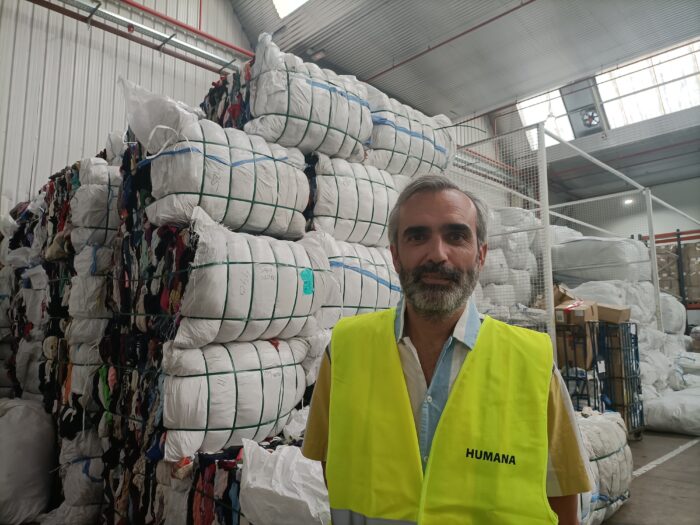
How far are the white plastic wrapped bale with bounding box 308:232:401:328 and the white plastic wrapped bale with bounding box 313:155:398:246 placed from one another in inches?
4.2

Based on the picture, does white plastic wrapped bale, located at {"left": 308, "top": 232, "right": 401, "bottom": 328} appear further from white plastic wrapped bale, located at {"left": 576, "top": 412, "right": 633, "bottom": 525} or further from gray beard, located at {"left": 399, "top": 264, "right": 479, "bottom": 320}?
gray beard, located at {"left": 399, "top": 264, "right": 479, "bottom": 320}

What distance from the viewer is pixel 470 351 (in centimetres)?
123

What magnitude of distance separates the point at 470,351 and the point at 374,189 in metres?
2.47

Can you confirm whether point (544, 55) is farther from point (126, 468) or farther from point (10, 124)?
point (126, 468)

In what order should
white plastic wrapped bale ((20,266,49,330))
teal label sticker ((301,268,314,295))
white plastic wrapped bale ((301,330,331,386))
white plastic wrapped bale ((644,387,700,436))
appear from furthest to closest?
white plastic wrapped bale ((644,387,700,436))
white plastic wrapped bale ((20,266,49,330))
white plastic wrapped bale ((301,330,331,386))
teal label sticker ((301,268,314,295))

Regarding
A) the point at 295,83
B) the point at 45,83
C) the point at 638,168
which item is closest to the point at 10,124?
the point at 45,83

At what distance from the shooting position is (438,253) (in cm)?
130

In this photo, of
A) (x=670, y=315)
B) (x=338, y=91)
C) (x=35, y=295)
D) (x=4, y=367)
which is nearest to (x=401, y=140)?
(x=338, y=91)

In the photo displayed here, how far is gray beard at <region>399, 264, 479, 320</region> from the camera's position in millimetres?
1278

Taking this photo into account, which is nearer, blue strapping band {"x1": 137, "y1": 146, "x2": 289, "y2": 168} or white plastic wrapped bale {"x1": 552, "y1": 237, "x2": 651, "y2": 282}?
blue strapping band {"x1": 137, "y1": 146, "x2": 289, "y2": 168}

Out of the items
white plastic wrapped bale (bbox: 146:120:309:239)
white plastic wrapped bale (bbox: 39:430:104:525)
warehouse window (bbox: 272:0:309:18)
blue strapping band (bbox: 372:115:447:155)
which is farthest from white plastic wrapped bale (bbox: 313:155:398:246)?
warehouse window (bbox: 272:0:309:18)

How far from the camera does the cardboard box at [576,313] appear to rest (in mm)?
4863

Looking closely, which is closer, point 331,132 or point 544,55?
point 331,132

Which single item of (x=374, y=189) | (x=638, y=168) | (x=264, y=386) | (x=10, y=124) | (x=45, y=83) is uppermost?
(x=638, y=168)
